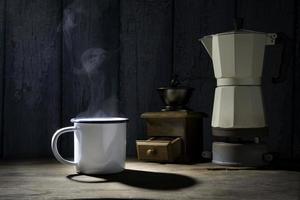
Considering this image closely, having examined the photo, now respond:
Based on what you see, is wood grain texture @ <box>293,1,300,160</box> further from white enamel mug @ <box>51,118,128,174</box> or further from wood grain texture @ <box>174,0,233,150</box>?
white enamel mug @ <box>51,118,128,174</box>

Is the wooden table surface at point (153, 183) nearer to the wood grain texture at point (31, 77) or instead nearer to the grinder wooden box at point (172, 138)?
the grinder wooden box at point (172, 138)

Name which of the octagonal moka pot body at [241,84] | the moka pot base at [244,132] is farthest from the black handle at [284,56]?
the moka pot base at [244,132]

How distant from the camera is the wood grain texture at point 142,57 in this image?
4.24 ft

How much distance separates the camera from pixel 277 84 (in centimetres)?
124

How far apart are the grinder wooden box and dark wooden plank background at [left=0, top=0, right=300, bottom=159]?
145mm

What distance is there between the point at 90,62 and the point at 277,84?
60 cm

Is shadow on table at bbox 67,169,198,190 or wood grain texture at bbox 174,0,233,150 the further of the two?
wood grain texture at bbox 174,0,233,150

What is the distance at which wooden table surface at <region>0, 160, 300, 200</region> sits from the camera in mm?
724

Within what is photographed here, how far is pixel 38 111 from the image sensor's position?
128cm

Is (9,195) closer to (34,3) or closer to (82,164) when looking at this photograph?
(82,164)

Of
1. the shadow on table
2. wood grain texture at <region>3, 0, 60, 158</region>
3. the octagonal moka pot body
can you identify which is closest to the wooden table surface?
the shadow on table

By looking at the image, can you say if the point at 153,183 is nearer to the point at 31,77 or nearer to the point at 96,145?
the point at 96,145

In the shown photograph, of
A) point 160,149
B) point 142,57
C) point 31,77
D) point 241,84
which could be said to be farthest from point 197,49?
point 31,77

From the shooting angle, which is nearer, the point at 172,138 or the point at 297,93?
the point at 172,138
